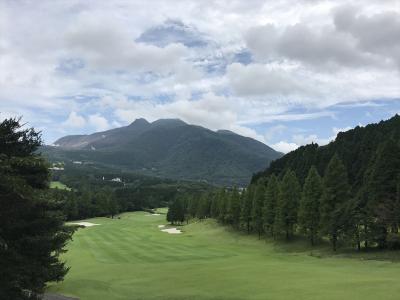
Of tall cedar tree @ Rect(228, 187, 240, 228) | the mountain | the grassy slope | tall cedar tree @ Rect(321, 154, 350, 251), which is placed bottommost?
the grassy slope

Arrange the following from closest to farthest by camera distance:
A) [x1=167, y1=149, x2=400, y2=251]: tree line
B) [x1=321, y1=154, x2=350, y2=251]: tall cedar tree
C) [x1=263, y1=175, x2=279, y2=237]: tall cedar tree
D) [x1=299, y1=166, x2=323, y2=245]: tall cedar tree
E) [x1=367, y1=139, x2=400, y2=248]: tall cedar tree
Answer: [x1=367, y1=139, x2=400, y2=248]: tall cedar tree, [x1=167, y1=149, x2=400, y2=251]: tree line, [x1=321, y1=154, x2=350, y2=251]: tall cedar tree, [x1=299, y1=166, x2=323, y2=245]: tall cedar tree, [x1=263, y1=175, x2=279, y2=237]: tall cedar tree

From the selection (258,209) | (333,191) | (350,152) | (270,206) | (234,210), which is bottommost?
(234,210)

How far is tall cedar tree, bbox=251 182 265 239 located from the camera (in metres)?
81.2

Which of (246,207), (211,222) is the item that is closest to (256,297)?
(246,207)

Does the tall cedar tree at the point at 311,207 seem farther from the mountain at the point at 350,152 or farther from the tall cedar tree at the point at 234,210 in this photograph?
the mountain at the point at 350,152

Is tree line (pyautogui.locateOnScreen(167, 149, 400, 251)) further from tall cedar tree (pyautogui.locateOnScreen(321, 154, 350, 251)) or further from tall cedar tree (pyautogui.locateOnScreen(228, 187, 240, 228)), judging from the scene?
tall cedar tree (pyautogui.locateOnScreen(228, 187, 240, 228))

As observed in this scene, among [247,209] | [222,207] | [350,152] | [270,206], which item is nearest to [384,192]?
[270,206]

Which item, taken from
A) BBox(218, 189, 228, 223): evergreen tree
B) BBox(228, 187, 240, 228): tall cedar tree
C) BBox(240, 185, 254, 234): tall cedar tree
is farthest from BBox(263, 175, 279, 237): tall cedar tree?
BBox(218, 189, 228, 223): evergreen tree

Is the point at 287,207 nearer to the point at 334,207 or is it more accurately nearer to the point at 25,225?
the point at 334,207

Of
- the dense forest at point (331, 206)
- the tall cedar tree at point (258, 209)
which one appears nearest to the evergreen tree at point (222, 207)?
the dense forest at point (331, 206)

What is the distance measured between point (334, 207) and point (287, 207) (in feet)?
36.7

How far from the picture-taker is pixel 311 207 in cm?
6625

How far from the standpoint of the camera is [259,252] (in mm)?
67188

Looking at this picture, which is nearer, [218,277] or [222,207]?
[218,277]
